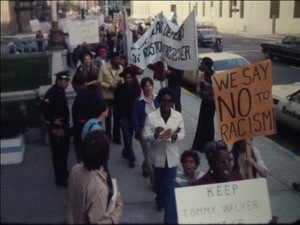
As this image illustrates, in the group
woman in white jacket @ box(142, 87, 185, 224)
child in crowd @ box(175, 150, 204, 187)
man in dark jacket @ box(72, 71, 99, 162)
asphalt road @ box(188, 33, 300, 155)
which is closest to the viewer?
child in crowd @ box(175, 150, 204, 187)

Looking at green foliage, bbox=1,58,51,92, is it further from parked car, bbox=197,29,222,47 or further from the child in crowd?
the child in crowd

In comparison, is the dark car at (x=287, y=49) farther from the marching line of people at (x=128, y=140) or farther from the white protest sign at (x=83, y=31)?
the marching line of people at (x=128, y=140)

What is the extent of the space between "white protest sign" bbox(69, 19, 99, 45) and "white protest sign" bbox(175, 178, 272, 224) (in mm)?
11461

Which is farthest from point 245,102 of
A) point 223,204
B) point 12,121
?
point 12,121

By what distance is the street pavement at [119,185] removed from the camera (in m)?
5.93

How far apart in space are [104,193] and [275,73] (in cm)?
1685

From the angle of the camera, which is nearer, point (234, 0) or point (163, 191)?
point (163, 191)

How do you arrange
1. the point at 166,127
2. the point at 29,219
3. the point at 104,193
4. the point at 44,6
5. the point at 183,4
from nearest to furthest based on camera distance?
the point at 104,193
the point at 166,127
the point at 29,219
the point at 183,4
the point at 44,6

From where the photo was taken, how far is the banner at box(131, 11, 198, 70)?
7.90 meters

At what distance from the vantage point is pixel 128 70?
7344 mm

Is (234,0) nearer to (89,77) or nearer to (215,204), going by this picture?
(89,77)

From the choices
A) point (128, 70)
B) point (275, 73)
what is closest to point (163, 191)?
point (128, 70)

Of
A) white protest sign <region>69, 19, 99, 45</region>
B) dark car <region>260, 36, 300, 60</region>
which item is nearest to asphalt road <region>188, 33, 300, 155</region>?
dark car <region>260, 36, 300, 60</region>

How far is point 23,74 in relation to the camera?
20.1m
